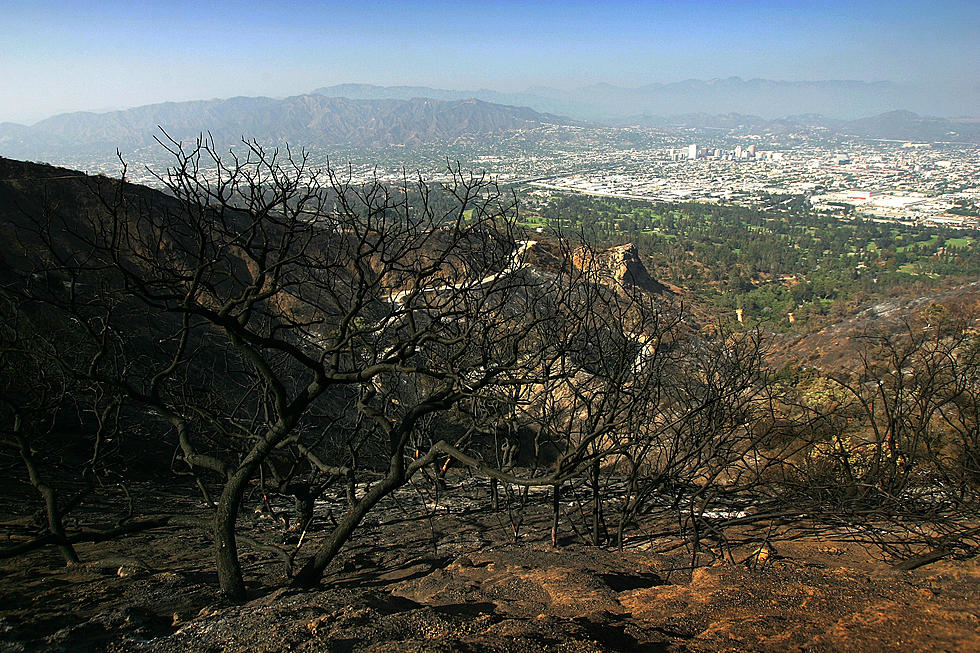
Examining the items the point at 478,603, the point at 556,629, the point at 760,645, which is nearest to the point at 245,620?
the point at 478,603

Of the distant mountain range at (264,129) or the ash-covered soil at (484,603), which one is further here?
the distant mountain range at (264,129)

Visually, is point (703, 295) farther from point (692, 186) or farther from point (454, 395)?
point (692, 186)

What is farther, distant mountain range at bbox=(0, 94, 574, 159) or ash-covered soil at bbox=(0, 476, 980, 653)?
distant mountain range at bbox=(0, 94, 574, 159)

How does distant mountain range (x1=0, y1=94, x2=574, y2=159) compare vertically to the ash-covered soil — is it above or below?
above

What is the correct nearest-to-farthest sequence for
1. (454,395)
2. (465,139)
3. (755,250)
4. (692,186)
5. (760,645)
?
(760,645), (454,395), (755,250), (692,186), (465,139)

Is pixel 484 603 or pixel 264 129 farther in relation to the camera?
pixel 264 129

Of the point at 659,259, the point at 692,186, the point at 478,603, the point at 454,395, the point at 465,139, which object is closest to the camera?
the point at 478,603

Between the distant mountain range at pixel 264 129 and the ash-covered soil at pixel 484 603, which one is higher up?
the distant mountain range at pixel 264 129

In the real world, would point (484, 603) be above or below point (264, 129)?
below
